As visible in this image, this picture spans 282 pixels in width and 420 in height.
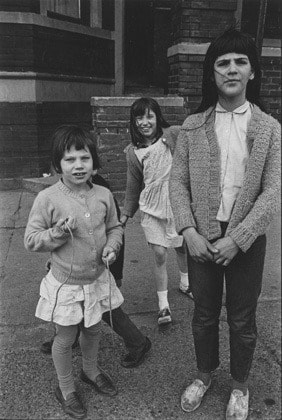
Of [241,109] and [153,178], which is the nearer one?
[241,109]

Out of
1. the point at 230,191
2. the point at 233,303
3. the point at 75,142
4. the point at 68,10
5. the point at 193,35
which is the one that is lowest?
the point at 233,303

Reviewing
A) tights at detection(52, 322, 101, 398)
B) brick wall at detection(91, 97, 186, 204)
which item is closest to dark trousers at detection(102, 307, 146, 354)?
tights at detection(52, 322, 101, 398)

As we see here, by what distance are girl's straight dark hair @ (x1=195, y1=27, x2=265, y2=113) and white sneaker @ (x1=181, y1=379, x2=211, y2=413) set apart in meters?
1.43

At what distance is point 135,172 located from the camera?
10.0 ft

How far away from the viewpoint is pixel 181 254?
340 cm

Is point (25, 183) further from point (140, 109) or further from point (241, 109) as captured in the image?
point (241, 109)

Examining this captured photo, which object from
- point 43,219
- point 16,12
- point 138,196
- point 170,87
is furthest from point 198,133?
point 16,12

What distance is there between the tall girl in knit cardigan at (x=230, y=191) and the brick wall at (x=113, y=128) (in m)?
3.34

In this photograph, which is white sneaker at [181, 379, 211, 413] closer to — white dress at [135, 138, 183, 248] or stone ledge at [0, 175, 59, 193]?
white dress at [135, 138, 183, 248]

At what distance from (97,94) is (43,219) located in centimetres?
589

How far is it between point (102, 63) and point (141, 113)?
505cm

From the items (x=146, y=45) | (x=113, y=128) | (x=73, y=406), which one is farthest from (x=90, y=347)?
(x=146, y=45)

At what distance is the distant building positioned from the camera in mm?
5555

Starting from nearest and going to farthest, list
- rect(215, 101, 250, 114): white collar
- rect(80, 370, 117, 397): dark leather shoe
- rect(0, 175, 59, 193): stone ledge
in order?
rect(215, 101, 250, 114): white collar, rect(80, 370, 117, 397): dark leather shoe, rect(0, 175, 59, 193): stone ledge
